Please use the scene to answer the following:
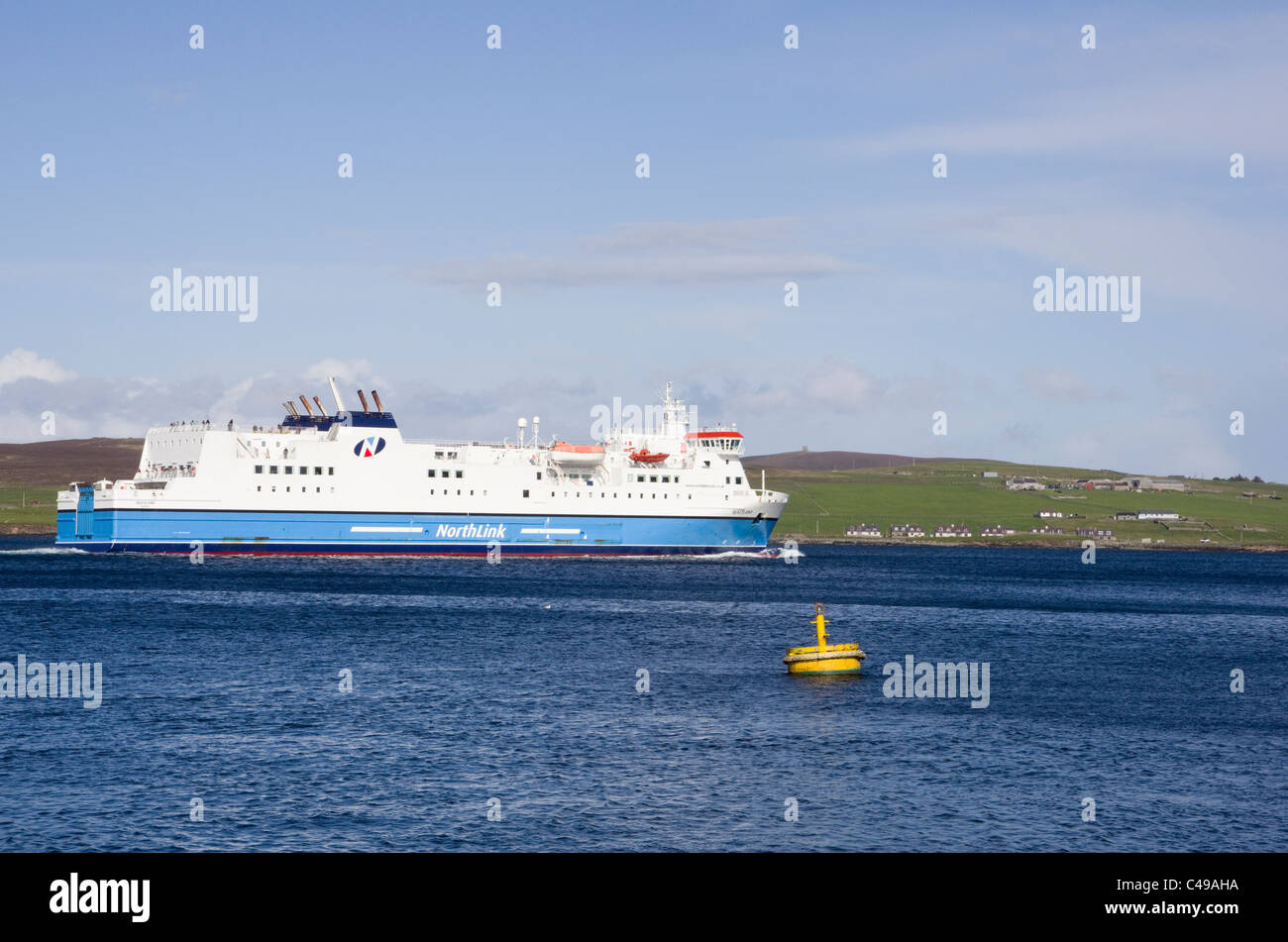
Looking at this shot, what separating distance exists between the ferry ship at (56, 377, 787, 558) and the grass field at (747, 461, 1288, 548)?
6003cm

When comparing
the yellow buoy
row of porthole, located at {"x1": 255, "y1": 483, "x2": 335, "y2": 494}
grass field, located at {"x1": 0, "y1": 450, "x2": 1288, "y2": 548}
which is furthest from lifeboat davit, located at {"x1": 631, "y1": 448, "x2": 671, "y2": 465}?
grass field, located at {"x1": 0, "y1": 450, "x2": 1288, "y2": 548}

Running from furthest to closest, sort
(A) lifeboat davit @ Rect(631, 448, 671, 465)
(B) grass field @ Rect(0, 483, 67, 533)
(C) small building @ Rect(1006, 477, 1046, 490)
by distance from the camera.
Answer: (C) small building @ Rect(1006, 477, 1046, 490) → (B) grass field @ Rect(0, 483, 67, 533) → (A) lifeboat davit @ Rect(631, 448, 671, 465)

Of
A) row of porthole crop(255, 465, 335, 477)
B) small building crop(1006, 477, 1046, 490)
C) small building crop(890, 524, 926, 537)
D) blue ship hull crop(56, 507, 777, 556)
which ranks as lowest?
small building crop(890, 524, 926, 537)

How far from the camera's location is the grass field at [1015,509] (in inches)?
6073

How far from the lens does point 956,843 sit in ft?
61.7

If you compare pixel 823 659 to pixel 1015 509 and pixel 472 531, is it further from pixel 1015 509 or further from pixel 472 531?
pixel 1015 509

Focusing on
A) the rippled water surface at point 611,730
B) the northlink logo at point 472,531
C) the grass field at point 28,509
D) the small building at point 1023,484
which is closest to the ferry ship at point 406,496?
the northlink logo at point 472,531

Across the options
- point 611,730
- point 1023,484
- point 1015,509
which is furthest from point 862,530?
point 611,730

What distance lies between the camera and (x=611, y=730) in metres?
27.3

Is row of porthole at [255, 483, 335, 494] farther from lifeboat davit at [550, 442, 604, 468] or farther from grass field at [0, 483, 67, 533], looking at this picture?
grass field at [0, 483, 67, 533]

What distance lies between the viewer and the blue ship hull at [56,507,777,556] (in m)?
80.0

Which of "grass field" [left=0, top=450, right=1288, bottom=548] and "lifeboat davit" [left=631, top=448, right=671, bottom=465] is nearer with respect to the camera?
"lifeboat davit" [left=631, top=448, right=671, bottom=465]

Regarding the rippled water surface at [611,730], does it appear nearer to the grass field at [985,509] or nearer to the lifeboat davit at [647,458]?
the lifeboat davit at [647,458]
